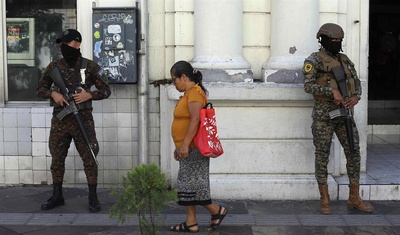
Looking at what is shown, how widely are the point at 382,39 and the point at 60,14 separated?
870 cm

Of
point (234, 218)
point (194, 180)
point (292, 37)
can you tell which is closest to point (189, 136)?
point (194, 180)

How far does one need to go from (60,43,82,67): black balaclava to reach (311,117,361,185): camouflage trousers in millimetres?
2743

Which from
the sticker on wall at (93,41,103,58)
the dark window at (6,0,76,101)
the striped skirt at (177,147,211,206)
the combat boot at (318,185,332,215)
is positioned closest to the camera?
the striped skirt at (177,147,211,206)

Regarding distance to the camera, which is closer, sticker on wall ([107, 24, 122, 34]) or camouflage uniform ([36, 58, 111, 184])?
camouflage uniform ([36, 58, 111, 184])

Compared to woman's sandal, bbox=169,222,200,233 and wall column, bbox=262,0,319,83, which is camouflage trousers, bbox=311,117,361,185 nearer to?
wall column, bbox=262,0,319,83

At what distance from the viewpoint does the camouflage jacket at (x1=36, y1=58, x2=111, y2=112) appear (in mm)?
6914

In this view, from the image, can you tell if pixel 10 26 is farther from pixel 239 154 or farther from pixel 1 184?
pixel 239 154

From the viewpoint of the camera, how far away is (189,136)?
5887 millimetres

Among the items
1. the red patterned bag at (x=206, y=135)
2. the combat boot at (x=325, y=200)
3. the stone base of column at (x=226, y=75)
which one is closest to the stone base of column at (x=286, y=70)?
the stone base of column at (x=226, y=75)

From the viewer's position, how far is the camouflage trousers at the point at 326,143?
22.7 feet

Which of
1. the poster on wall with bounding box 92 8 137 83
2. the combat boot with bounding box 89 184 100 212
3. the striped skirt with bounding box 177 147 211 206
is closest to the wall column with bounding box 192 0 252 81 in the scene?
the poster on wall with bounding box 92 8 137 83

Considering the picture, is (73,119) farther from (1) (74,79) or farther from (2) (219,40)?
(2) (219,40)

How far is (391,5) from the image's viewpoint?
46.6 feet

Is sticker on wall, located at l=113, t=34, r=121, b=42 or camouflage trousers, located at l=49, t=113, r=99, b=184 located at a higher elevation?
sticker on wall, located at l=113, t=34, r=121, b=42
